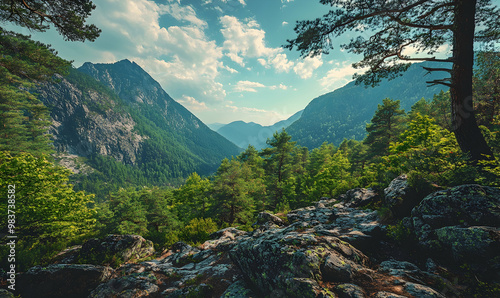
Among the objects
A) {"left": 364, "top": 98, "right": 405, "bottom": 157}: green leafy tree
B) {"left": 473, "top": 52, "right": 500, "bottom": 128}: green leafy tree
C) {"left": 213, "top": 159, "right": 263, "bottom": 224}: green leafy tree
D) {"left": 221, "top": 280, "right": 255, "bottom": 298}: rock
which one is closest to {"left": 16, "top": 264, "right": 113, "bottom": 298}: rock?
{"left": 221, "top": 280, "right": 255, "bottom": 298}: rock

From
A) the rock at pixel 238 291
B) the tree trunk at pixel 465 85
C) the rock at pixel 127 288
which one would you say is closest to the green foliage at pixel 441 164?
the tree trunk at pixel 465 85

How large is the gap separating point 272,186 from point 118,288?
20.7 meters

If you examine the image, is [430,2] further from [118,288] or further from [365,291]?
[118,288]

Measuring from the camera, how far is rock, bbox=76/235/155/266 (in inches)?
400

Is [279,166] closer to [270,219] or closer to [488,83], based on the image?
[270,219]

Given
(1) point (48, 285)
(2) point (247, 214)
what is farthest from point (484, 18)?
(1) point (48, 285)

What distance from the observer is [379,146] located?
24219 mm

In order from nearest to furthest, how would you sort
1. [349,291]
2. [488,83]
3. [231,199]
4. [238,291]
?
[349,291], [238,291], [488,83], [231,199]

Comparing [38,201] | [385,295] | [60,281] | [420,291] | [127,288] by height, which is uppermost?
[420,291]

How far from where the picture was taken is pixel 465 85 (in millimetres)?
6453

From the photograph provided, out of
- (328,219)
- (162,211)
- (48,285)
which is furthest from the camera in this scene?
(162,211)

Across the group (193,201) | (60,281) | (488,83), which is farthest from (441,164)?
(193,201)

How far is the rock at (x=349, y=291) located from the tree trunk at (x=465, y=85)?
6.62 meters

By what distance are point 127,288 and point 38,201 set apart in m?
11.9
